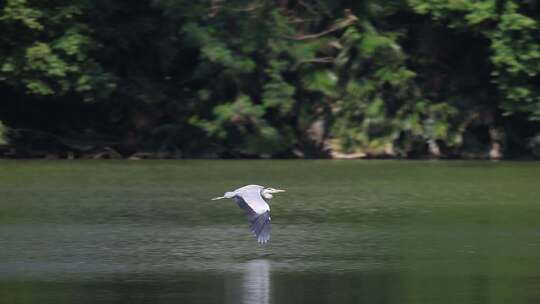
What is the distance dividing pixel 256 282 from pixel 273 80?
1642cm

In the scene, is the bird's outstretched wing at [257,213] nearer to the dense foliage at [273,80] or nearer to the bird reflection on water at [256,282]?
the bird reflection on water at [256,282]

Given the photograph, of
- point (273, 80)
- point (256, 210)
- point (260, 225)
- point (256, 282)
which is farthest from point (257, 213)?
point (273, 80)

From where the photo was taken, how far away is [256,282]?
13305 mm

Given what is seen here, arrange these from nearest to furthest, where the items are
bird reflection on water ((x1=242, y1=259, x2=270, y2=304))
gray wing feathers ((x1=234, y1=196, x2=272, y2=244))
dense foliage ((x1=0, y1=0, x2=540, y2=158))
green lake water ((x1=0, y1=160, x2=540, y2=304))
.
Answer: bird reflection on water ((x1=242, y1=259, x2=270, y2=304)) < green lake water ((x1=0, y1=160, x2=540, y2=304)) < gray wing feathers ((x1=234, y1=196, x2=272, y2=244)) < dense foliage ((x1=0, y1=0, x2=540, y2=158))

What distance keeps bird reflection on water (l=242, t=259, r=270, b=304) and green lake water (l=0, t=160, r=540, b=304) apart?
2 centimetres

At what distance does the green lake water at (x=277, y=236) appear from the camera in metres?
12.9

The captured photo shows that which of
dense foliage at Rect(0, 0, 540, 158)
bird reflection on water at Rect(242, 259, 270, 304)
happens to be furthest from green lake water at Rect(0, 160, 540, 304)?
dense foliage at Rect(0, 0, 540, 158)

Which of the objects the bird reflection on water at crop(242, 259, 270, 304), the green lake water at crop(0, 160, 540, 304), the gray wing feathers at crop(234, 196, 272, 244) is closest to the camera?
the bird reflection on water at crop(242, 259, 270, 304)

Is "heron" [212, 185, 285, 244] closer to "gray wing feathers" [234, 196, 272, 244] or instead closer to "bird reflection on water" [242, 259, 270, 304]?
"gray wing feathers" [234, 196, 272, 244]

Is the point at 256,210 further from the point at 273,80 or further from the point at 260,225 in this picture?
the point at 273,80

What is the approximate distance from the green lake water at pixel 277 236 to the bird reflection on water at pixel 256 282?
0.07 ft

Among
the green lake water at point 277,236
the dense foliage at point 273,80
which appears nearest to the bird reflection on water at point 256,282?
the green lake water at point 277,236

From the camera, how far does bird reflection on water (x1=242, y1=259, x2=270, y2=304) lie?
12.4 m

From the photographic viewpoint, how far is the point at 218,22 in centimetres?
2948
